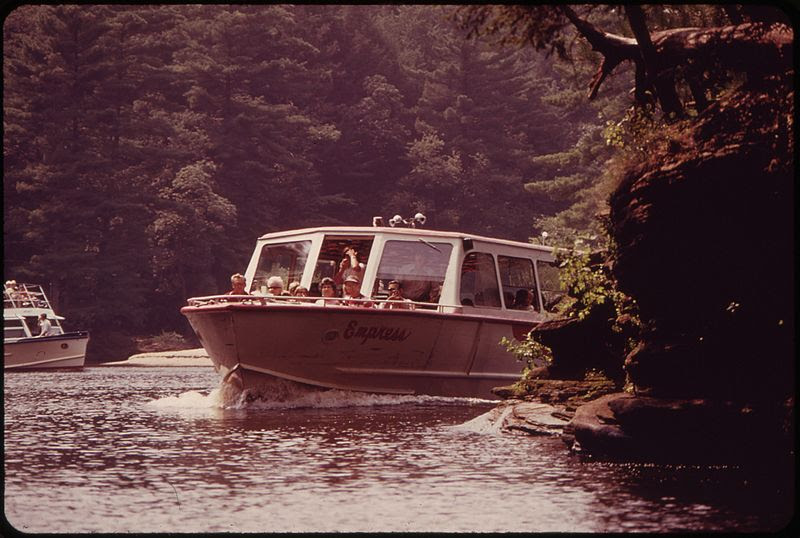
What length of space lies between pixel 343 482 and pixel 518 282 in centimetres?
1326

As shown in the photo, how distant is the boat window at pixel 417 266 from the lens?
20.9 m

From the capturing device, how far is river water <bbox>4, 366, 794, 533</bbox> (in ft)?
28.2

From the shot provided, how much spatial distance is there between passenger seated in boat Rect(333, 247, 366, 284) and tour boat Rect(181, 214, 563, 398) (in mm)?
110

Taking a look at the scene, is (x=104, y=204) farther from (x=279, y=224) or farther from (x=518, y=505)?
(x=518, y=505)

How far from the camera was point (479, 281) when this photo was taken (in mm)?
22031

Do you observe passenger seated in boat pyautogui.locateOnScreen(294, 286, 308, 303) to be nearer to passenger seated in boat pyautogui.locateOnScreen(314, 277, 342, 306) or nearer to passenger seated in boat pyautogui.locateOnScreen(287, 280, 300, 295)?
passenger seated in boat pyautogui.locateOnScreen(314, 277, 342, 306)

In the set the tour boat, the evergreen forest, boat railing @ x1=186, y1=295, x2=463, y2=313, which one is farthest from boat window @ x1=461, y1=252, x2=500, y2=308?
the evergreen forest

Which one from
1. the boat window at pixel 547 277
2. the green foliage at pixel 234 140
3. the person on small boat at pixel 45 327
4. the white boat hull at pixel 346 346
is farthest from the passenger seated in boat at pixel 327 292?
the green foliage at pixel 234 140

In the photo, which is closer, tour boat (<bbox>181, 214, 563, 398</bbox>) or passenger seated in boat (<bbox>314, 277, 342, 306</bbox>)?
tour boat (<bbox>181, 214, 563, 398</bbox>)

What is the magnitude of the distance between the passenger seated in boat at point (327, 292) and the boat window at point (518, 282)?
3.55 meters

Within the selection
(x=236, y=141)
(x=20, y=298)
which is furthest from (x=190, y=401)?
(x=236, y=141)

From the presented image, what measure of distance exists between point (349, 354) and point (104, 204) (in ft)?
106

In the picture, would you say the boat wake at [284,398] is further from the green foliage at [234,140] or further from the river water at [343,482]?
the green foliage at [234,140]

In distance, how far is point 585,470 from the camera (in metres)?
11.1
